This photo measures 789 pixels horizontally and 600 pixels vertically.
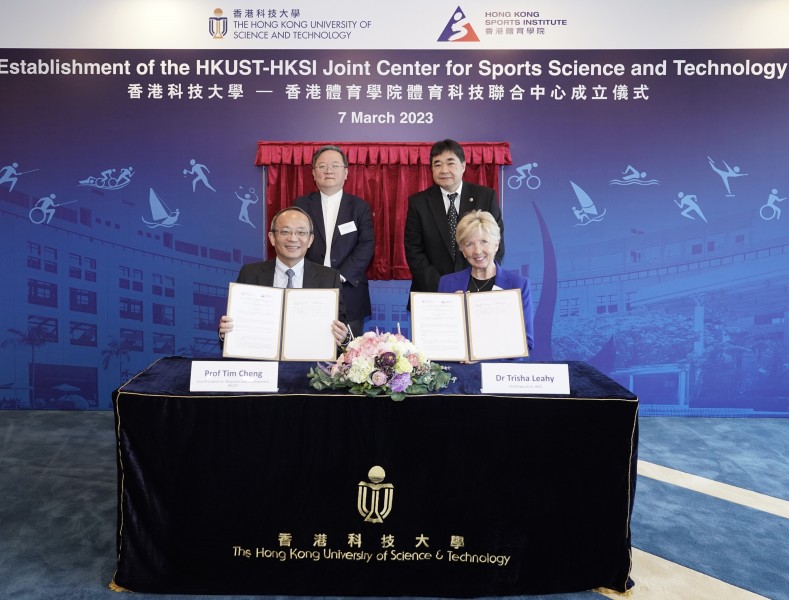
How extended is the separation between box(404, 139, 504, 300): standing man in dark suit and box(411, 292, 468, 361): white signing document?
4.66ft

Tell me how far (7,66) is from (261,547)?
13.3 ft

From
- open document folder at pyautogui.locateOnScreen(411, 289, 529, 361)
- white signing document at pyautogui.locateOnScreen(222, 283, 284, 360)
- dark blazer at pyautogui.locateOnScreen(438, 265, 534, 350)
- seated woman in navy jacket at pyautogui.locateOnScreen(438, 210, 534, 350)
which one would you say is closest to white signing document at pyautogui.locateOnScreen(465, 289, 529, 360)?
open document folder at pyautogui.locateOnScreen(411, 289, 529, 361)

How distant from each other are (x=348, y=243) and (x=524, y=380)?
2069 mm

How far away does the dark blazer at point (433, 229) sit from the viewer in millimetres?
3797

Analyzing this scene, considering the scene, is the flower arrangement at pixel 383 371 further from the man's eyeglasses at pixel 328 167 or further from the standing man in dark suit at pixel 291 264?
the man's eyeglasses at pixel 328 167

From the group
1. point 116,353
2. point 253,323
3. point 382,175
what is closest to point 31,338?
point 116,353

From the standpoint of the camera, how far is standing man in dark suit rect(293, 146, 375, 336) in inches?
152

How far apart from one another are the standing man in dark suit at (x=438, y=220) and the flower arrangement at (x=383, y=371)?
5.68 ft

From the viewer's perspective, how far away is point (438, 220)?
150 inches

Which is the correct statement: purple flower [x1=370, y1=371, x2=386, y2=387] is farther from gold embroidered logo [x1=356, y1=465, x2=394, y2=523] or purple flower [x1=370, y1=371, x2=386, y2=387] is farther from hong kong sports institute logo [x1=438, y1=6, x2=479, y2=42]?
hong kong sports institute logo [x1=438, y1=6, x2=479, y2=42]

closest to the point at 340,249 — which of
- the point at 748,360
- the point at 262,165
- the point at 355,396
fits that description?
the point at 262,165

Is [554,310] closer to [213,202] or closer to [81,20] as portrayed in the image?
[213,202]

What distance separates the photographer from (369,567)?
207 cm

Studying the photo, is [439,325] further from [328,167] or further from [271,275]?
[328,167]
